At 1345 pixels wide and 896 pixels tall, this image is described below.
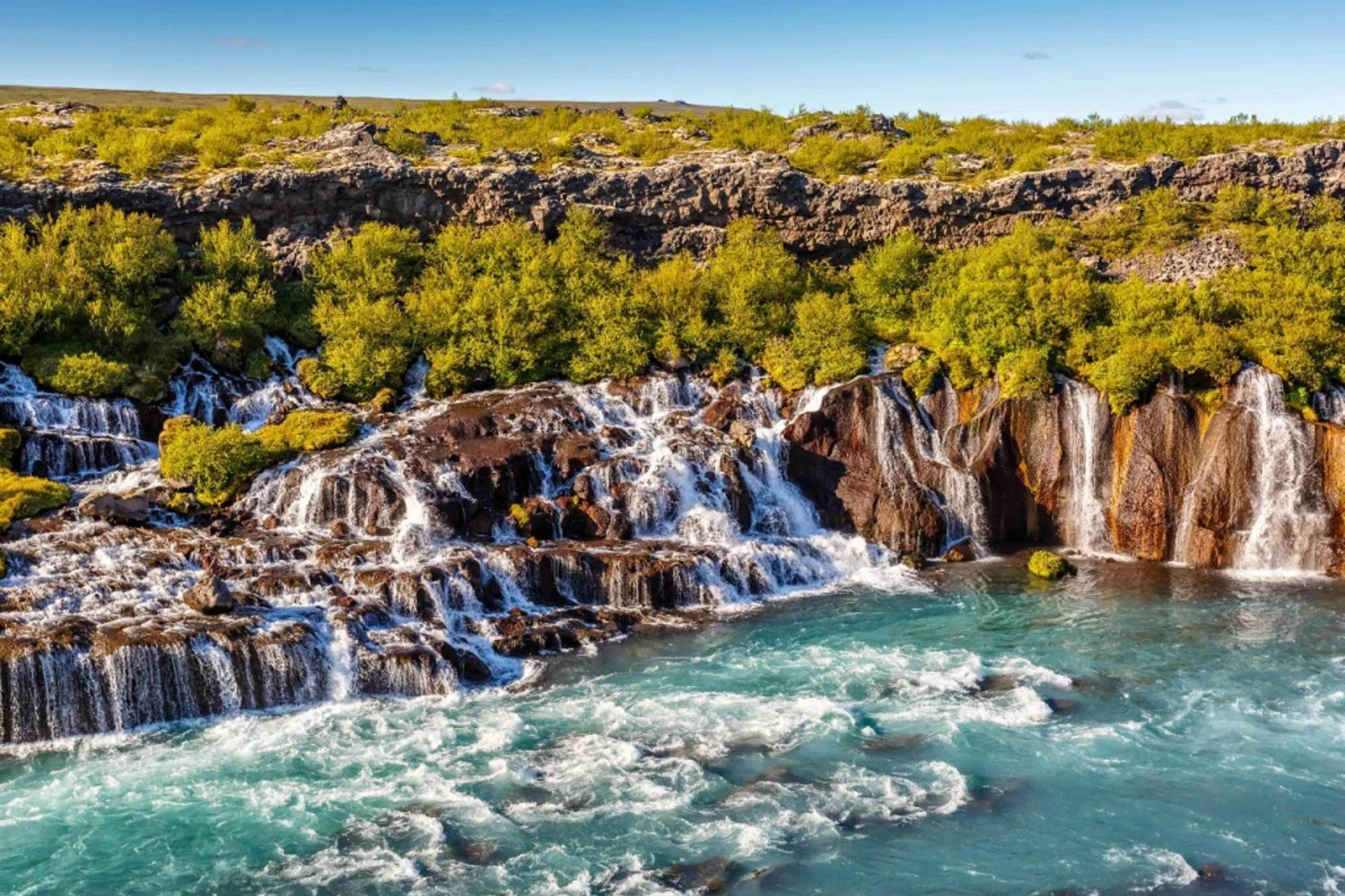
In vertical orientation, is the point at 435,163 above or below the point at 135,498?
above

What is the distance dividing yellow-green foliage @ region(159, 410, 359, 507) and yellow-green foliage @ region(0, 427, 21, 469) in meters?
4.64

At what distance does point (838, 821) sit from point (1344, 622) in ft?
67.8

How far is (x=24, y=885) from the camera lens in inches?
859

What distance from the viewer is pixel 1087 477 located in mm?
43156

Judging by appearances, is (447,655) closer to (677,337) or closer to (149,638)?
(149,638)

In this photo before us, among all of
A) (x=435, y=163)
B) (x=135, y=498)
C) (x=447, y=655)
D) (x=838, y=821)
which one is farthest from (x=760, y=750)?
(x=435, y=163)

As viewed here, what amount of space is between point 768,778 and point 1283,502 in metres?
25.6


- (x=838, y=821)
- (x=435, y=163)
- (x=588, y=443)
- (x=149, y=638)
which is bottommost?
(x=838, y=821)

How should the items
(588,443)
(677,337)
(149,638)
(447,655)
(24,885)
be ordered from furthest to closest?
(677,337) < (588,443) < (447,655) < (149,638) < (24,885)

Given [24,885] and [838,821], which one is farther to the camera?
[838,821]

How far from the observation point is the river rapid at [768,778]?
874 inches

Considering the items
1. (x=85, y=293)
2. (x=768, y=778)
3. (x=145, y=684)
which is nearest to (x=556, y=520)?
(x=145, y=684)

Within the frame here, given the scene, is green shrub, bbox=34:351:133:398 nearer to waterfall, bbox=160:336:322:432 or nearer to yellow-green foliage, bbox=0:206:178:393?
yellow-green foliage, bbox=0:206:178:393

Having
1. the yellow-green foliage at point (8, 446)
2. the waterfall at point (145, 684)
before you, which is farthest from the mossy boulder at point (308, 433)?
the waterfall at point (145, 684)
